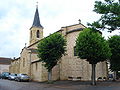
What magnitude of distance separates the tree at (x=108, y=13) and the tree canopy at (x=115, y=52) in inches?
810

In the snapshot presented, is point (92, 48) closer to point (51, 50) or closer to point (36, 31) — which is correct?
point (51, 50)

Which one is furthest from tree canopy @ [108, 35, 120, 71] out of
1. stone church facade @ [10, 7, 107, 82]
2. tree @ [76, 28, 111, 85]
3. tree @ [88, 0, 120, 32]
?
tree @ [88, 0, 120, 32]

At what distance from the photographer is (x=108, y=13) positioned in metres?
11.3

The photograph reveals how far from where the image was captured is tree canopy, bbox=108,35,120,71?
31.6 meters

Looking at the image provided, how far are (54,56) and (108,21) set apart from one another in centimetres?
1930

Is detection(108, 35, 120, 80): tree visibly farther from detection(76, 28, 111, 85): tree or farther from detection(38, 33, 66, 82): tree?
detection(38, 33, 66, 82): tree

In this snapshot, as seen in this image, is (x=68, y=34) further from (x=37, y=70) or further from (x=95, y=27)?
(x=95, y=27)

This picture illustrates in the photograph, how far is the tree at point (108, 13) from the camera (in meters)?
10.7

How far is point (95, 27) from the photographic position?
1206 cm

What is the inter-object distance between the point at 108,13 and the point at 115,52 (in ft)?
70.3

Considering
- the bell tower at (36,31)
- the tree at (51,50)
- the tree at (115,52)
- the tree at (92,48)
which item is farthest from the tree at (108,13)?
the bell tower at (36,31)

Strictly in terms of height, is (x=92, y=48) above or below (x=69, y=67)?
above

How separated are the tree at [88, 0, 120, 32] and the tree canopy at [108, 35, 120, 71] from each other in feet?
67.5

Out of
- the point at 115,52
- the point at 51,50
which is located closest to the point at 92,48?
the point at 51,50
